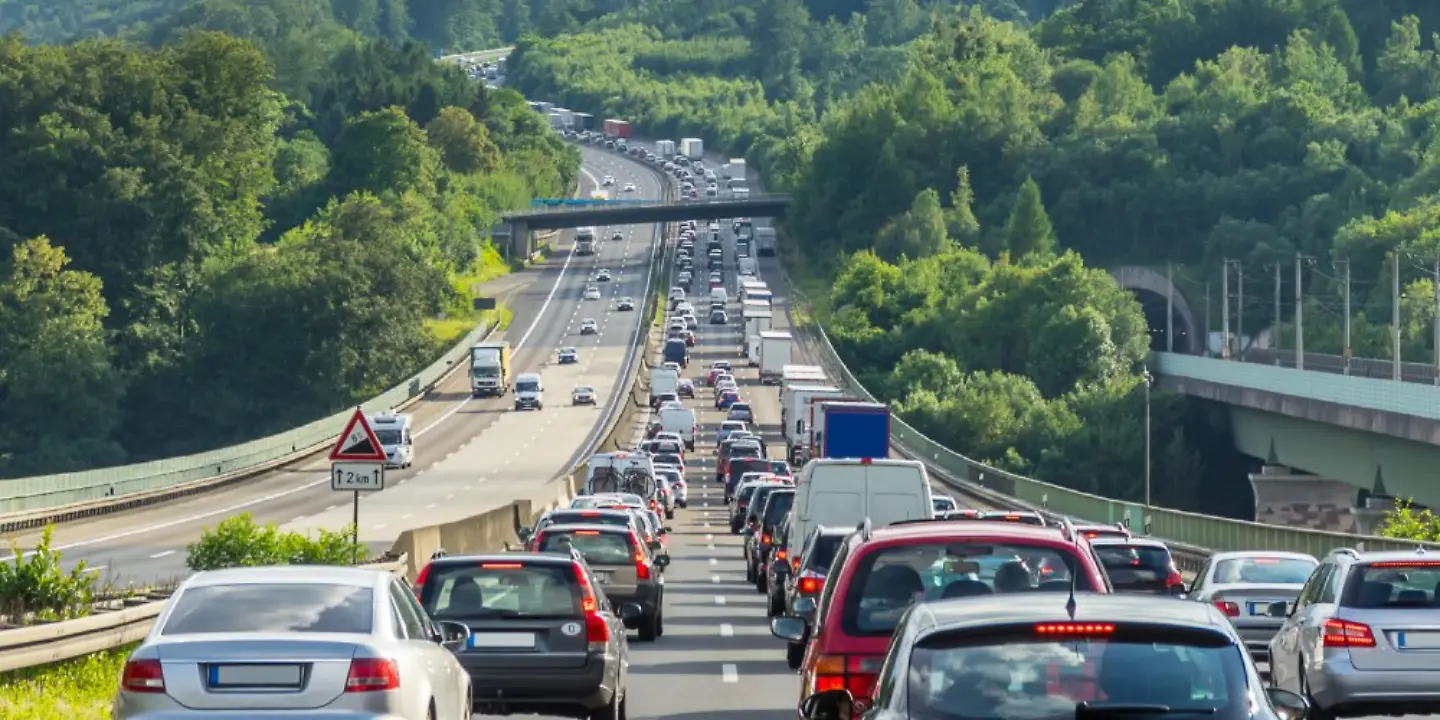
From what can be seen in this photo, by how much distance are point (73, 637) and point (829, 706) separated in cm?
1024

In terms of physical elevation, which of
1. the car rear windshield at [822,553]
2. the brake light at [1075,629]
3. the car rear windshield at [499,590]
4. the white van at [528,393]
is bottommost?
the white van at [528,393]

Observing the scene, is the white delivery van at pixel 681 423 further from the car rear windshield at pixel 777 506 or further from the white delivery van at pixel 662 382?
the car rear windshield at pixel 777 506

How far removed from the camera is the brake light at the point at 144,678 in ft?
45.9

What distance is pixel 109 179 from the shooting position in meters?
141

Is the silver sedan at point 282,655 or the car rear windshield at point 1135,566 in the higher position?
the silver sedan at point 282,655

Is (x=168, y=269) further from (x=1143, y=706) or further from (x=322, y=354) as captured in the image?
(x=1143, y=706)

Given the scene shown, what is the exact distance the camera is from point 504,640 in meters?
20.0

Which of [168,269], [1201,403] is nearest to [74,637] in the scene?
[1201,403]

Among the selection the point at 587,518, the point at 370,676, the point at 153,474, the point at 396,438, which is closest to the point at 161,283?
the point at 396,438

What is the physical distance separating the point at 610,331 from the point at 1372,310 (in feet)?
139

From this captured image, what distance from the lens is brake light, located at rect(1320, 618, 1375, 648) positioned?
19125 millimetres

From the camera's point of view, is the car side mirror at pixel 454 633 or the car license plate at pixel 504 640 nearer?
the car side mirror at pixel 454 633

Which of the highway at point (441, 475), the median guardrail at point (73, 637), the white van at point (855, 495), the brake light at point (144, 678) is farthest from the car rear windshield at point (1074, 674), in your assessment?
the highway at point (441, 475)

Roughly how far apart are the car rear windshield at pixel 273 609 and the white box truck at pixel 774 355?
115m
